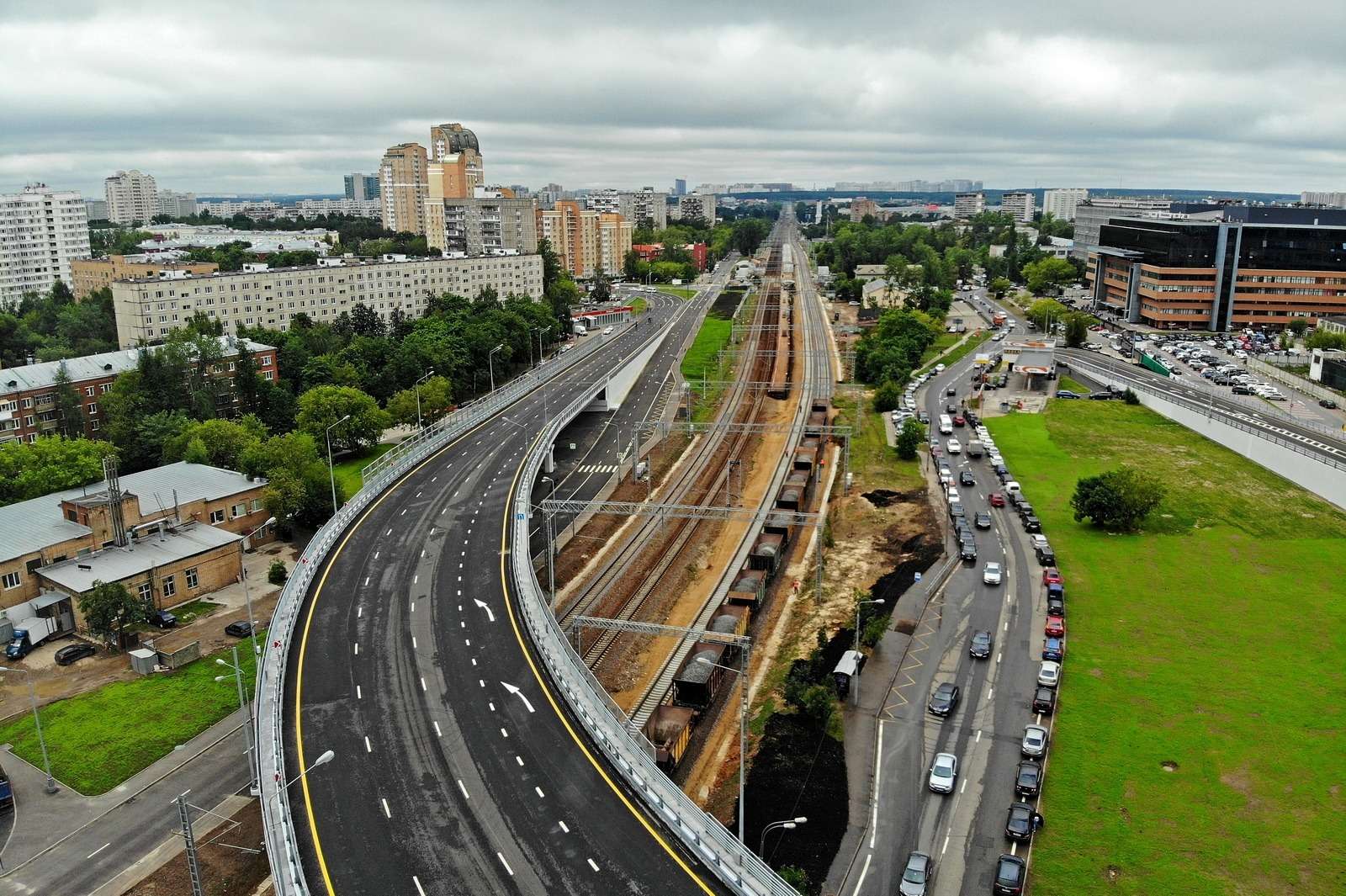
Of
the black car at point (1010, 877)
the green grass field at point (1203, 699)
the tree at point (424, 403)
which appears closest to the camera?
the black car at point (1010, 877)

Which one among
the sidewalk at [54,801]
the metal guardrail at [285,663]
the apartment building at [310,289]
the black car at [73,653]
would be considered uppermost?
the apartment building at [310,289]

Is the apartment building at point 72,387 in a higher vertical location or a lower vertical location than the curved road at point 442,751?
higher

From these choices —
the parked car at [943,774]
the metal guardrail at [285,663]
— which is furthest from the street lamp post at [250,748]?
the parked car at [943,774]

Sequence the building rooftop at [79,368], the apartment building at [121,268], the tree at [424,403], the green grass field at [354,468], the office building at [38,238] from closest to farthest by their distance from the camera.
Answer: the green grass field at [354,468]
the building rooftop at [79,368]
the tree at [424,403]
the apartment building at [121,268]
the office building at [38,238]

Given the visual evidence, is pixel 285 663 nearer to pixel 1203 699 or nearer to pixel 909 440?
pixel 1203 699

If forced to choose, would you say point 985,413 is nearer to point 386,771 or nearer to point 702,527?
point 702,527

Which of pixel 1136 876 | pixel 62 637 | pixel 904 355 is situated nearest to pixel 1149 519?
pixel 1136 876

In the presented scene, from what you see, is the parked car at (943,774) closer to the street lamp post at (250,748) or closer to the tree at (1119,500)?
the street lamp post at (250,748)

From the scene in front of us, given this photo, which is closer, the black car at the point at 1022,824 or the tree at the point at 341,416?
the black car at the point at 1022,824
